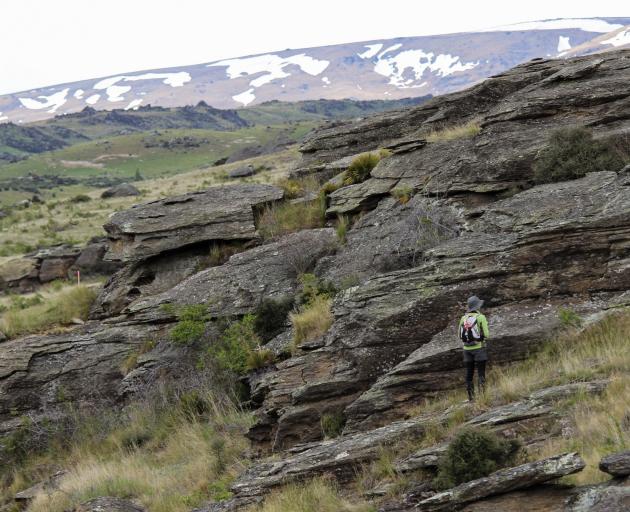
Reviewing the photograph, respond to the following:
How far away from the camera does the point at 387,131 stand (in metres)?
22.7

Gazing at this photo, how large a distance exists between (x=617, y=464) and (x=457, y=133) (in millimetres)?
12984

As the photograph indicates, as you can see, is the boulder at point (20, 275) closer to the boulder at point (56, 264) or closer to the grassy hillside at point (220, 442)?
the boulder at point (56, 264)

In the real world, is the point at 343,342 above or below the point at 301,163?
below

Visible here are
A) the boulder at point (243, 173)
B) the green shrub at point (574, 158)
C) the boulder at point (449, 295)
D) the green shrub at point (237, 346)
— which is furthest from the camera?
the boulder at point (243, 173)

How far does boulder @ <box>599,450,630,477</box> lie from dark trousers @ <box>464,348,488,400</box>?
Result: 10.7 feet

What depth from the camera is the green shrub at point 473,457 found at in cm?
723

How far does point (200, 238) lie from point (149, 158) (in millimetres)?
114686

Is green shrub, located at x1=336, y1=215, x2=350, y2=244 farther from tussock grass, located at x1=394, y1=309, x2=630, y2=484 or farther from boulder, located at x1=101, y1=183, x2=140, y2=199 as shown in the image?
boulder, located at x1=101, y1=183, x2=140, y2=199

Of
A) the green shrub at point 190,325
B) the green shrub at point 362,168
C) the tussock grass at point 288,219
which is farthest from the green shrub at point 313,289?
the green shrub at point 362,168

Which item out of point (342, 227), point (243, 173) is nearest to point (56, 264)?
point (342, 227)

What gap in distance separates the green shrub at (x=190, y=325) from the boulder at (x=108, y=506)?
470 centimetres

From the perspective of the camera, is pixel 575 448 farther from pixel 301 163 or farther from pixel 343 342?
pixel 301 163

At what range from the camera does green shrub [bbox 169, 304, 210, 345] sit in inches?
599

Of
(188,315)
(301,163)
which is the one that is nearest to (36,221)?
(301,163)
